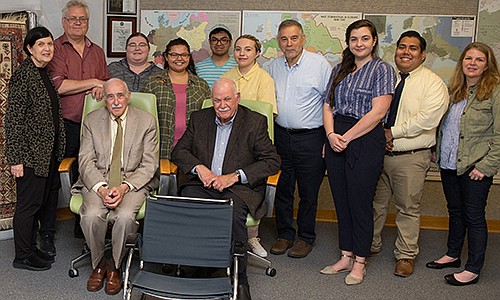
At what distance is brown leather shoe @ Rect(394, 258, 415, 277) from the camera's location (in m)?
3.81

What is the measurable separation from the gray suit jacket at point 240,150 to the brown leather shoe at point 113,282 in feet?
2.39

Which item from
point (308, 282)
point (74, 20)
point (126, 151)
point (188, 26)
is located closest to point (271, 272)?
point (308, 282)

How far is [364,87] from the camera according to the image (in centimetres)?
346

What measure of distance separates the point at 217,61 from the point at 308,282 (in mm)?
1781

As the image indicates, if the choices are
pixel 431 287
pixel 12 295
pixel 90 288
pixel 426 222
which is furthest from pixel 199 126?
pixel 426 222

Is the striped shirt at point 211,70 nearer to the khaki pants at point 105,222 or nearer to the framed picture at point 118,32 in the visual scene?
the framed picture at point 118,32

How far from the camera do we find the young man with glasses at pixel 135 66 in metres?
4.12

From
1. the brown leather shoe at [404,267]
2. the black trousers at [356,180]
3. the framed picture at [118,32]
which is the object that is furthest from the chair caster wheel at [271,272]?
the framed picture at [118,32]

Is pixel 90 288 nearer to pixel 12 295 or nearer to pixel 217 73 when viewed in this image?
pixel 12 295

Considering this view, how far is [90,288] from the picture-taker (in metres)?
3.45

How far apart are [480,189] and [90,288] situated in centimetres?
237

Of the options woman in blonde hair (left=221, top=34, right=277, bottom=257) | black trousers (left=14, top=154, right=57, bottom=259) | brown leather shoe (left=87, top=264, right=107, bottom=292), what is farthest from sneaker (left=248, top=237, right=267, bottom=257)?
black trousers (left=14, top=154, right=57, bottom=259)

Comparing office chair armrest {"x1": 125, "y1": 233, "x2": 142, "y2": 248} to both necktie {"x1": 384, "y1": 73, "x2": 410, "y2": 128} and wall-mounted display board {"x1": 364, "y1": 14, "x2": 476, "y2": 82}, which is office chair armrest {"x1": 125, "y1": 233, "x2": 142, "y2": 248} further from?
wall-mounted display board {"x1": 364, "y1": 14, "x2": 476, "y2": 82}

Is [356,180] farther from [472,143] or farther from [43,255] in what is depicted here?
[43,255]
